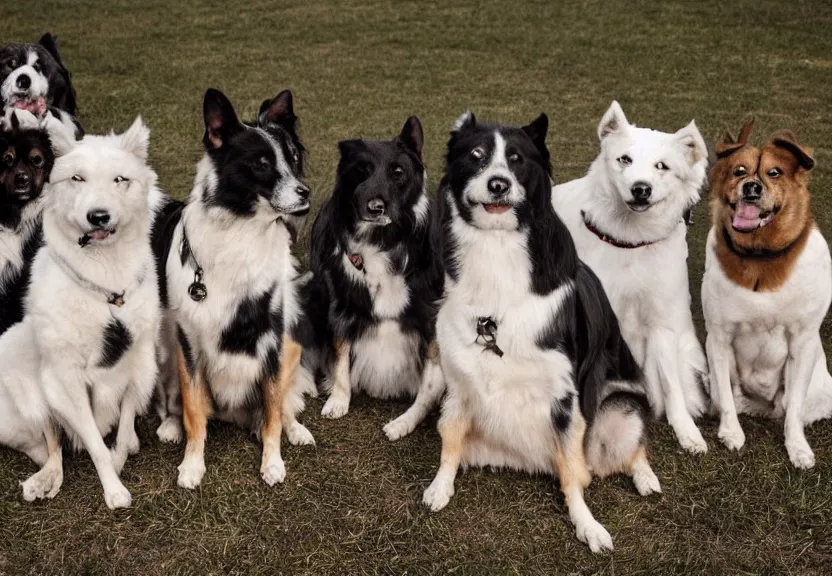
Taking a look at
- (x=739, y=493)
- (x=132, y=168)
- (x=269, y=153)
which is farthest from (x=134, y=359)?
(x=739, y=493)

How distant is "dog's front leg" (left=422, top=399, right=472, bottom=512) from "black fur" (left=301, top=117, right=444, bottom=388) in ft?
1.90

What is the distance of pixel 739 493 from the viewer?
3.52m

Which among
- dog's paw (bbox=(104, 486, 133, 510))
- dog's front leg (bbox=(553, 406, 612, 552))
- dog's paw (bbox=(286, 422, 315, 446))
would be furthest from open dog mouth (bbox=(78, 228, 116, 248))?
dog's front leg (bbox=(553, 406, 612, 552))

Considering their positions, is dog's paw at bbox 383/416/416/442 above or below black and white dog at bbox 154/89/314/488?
below

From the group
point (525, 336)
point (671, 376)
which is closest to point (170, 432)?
point (525, 336)

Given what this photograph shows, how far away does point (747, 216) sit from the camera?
141 inches

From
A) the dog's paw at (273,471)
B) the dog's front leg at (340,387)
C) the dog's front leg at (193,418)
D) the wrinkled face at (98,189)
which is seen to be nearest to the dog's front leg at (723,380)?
the dog's front leg at (340,387)

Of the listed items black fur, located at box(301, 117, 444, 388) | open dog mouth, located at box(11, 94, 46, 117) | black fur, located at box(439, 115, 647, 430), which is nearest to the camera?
black fur, located at box(439, 115, 647, 430)

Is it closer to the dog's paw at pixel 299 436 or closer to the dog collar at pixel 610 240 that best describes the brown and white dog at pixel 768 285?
the dog collar at pixel 610 240

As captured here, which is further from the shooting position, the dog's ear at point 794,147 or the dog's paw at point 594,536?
the dog's ear at point 794,147

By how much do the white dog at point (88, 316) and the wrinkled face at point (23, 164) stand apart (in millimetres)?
248

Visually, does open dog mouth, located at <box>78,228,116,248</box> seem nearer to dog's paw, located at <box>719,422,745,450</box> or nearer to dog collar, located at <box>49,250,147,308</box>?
dog collar, located at <box>49,250,147,308</box>

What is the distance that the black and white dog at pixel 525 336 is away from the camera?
3.12 meters

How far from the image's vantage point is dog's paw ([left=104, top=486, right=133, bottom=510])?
3389 millimetres
